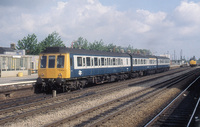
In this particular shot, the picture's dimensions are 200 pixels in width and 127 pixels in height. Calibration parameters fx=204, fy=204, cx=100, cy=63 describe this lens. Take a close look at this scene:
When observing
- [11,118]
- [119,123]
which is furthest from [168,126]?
[11,118]

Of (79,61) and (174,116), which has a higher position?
(79,61)

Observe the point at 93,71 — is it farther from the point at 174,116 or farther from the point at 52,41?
the point at 52,41

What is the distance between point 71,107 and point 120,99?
11.2 ft

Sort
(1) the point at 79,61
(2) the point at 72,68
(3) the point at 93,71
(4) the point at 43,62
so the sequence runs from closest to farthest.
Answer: (2) the point at 72,68
(4) the point at 43,62
(1) the point at 79,61
(3) the point at 93,71

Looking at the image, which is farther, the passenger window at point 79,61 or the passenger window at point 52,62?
the passenger window at point 79,61

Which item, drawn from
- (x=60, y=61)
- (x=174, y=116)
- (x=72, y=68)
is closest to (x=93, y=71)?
(x=72, y=68)

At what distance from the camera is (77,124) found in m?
7.95

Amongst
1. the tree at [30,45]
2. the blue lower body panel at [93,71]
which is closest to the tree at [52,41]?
the tree at [30,45]

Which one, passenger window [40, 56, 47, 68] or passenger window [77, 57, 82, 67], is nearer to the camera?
passenger window [40, 56, 47, 68]

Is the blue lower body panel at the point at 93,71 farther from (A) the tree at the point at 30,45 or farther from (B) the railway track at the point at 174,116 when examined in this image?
(A) the tree at the point at 30,45

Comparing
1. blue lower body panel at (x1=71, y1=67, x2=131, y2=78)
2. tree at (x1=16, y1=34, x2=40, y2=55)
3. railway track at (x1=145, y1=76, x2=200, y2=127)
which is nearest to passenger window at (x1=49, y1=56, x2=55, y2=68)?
blue lower body panel at (x1=71, y1=67, x2=131, y2=78)

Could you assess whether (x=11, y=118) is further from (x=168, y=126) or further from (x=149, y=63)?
(x=149, y=63)

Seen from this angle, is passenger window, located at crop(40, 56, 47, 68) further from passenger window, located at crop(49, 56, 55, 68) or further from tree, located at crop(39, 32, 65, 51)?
tree, located at crop(39, 32, 65, 51)

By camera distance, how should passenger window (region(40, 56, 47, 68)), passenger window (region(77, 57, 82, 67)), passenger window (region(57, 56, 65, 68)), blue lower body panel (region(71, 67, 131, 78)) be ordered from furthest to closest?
passenger window (region(77, 57, 82, 67)) → blue lower body panel (region(71, 67, 131, 78)) → passenger window (region(40, 56, 47, 68)) → passenger window (region(57, 56, 65, 68))
